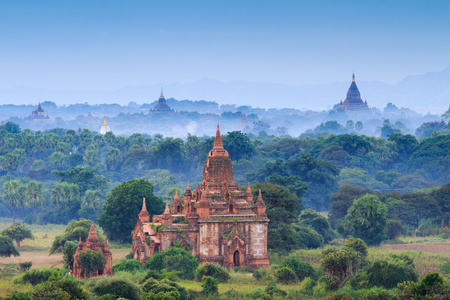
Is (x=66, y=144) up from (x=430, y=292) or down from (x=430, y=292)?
up

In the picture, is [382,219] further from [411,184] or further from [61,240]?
[411,184]

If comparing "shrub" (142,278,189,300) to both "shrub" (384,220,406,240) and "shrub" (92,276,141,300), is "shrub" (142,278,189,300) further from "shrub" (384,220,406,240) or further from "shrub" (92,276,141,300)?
"shrub" (384,220,406,240)

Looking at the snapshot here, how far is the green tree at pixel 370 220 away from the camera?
7088 centimetres

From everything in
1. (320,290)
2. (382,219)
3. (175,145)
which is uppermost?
(175,145)

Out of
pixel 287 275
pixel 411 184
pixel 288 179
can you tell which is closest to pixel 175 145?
pixel 411 184

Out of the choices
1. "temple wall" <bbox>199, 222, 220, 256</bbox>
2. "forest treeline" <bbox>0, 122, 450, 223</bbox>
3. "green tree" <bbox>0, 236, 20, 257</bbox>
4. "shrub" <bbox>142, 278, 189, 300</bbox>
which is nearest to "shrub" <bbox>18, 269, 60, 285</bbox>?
"shrub" <bbox>142, 278, 189, 300</bbox>

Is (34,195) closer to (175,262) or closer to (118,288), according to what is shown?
(175,262)

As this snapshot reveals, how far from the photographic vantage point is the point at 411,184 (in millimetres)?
111688

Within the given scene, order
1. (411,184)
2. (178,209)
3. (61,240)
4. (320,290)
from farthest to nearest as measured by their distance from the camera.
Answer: (411,184)
(61,240)
(178,209)
(320,290)

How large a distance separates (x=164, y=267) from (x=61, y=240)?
1567 cm

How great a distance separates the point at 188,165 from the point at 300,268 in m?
83.4

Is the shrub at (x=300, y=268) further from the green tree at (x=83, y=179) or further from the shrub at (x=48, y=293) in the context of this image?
the green tree at (x=83, y=179)

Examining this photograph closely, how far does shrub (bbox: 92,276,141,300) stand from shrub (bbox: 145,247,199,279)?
9.02 meters

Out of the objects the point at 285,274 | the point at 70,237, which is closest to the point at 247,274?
the point at 285,274
